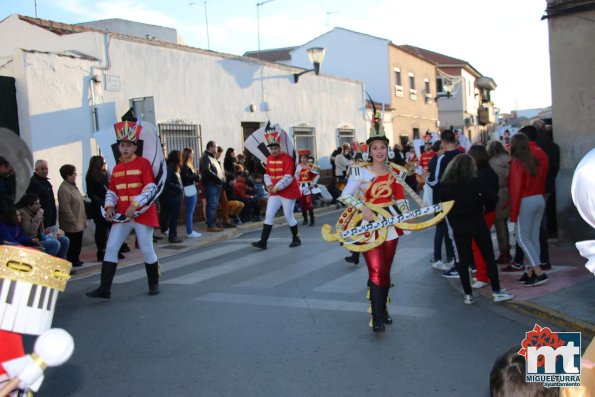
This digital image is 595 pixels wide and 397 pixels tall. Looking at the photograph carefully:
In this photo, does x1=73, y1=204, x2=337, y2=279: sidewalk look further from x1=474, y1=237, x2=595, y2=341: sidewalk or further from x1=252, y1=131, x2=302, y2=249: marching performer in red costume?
x1=474, y1=237, x2=595, y2=341: sidewalk

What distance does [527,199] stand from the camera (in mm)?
6805

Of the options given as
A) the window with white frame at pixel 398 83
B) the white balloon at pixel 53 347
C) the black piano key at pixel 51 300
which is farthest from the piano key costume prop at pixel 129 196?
the window with white frame at pixel 398 83

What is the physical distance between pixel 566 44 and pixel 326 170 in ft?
42.2

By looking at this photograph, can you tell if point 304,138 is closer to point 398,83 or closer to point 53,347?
point 398,83

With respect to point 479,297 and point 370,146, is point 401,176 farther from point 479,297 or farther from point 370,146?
point 479,297

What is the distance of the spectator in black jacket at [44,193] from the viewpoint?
869cm

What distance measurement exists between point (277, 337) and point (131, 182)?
2651mm

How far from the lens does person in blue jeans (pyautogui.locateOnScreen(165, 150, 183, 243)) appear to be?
37.7 feet

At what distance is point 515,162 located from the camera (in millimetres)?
6793

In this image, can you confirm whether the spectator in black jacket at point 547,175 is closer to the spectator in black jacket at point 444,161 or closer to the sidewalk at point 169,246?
the spectator in black jacket at point 444,161

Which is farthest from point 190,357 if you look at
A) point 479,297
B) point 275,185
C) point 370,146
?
point 275,185

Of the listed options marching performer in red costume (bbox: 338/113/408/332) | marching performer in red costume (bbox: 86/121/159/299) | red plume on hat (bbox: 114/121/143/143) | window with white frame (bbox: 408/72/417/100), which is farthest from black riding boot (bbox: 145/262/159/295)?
window with white frame (bbox: 408/72/417/100)

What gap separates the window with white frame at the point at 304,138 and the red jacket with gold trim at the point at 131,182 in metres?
13.1

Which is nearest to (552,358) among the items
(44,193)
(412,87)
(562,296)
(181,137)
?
(562,296)
